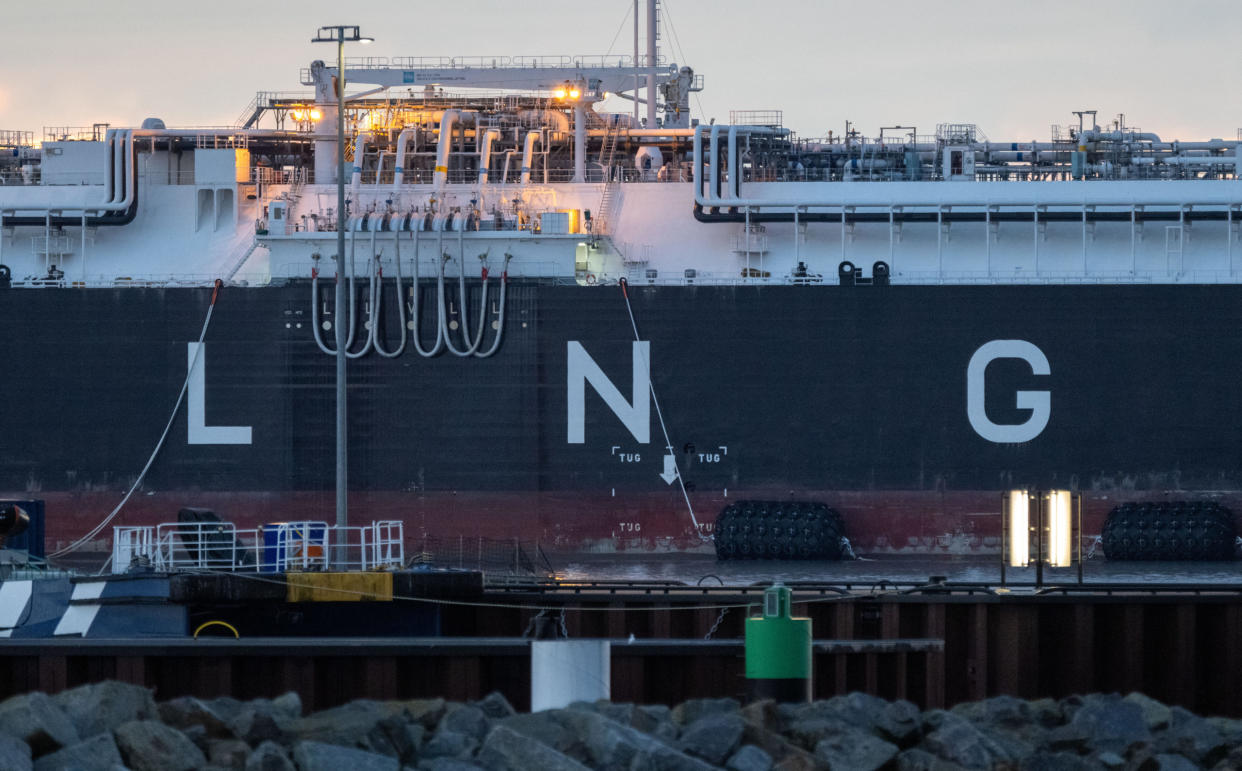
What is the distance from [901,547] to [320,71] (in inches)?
638

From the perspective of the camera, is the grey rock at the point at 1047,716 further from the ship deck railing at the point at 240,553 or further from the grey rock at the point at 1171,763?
the ship deck railing at the point at 240,553

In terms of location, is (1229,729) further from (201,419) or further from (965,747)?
(201,419)

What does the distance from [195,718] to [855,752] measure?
4295mm

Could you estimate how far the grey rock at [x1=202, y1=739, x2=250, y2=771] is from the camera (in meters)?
12.7

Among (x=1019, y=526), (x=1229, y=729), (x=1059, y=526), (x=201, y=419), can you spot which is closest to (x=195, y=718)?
(x=1229, y=729)

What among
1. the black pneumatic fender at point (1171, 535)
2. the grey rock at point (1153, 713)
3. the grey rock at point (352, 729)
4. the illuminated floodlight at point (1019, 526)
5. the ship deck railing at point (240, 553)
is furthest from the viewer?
the black pneumatic fender at point (1171, 535)

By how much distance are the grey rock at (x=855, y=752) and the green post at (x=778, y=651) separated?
0.77 metres

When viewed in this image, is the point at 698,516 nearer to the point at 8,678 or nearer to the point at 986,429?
the point at 986,429

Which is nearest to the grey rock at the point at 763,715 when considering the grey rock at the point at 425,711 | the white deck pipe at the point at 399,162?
the grey rock at the point at 425,711

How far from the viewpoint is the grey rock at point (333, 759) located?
12.7 metres

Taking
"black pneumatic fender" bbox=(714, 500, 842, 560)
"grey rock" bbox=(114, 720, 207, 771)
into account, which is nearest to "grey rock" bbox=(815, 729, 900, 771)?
"grey rock" bbox=(114, 720, 207, 771)

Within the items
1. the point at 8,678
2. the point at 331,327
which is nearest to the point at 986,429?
the point at 331,327

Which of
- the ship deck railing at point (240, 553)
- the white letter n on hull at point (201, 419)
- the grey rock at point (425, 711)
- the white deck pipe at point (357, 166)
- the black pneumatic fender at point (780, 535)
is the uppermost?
the white deck pipe at point (357, 166)

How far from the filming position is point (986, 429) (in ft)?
131
